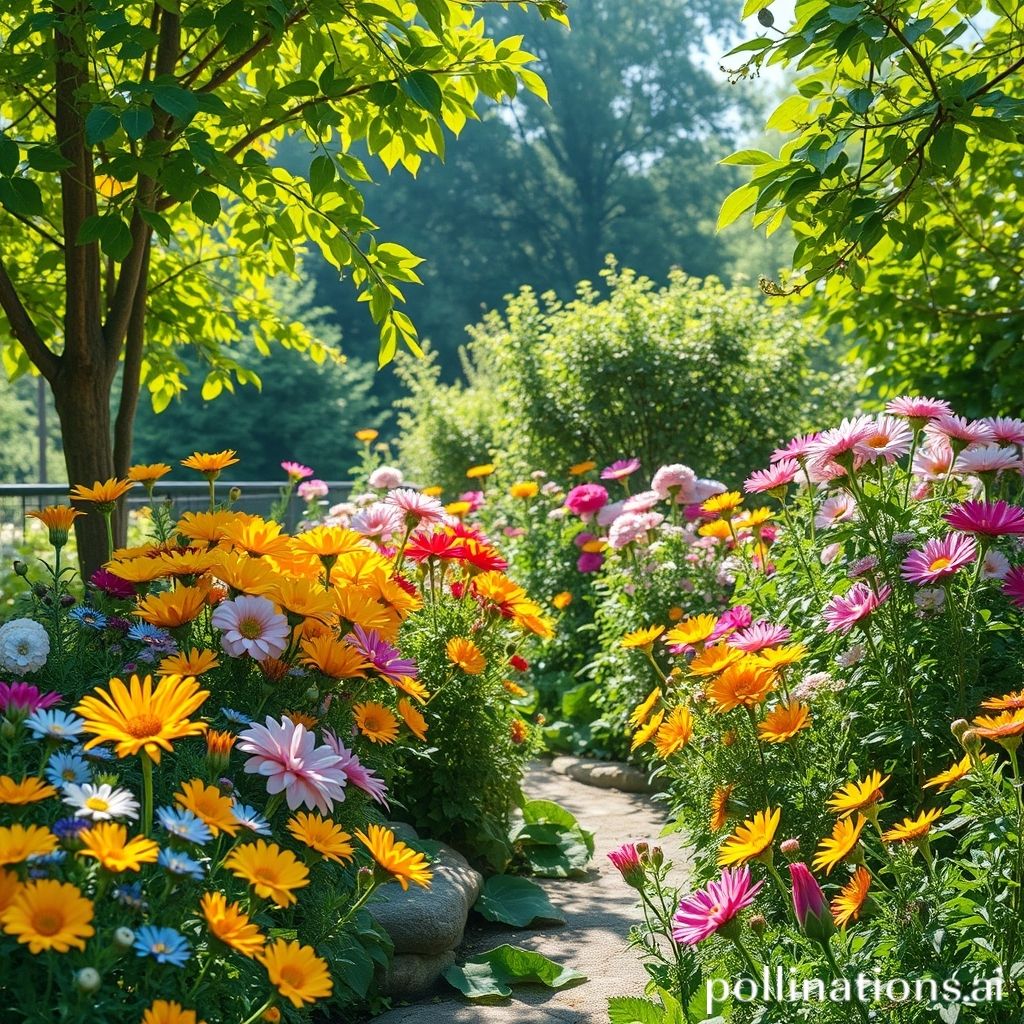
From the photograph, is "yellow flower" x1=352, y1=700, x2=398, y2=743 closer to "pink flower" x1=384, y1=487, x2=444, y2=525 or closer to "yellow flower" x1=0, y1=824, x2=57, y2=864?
"yellow flower" x1=0, y1=824, x2=57, y2=864

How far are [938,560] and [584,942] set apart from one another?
Answer: 1.55 meters

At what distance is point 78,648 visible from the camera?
2.35 meters

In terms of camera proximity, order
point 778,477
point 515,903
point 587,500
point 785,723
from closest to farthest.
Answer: point 785,723 → point 778,477 → point 515,903 → point 587,500

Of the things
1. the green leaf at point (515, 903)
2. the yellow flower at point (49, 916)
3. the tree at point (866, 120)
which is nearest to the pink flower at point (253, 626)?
the yellow flower at point (49, 916)

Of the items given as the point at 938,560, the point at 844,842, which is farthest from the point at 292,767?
the point at 938,560

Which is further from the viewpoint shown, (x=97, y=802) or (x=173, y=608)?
(x=173, y=608)

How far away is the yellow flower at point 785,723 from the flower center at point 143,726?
4.55 ft

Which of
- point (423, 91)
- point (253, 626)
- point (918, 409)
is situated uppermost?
point (423, 91)

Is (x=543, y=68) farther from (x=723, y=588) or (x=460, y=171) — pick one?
(x=723, y=588)

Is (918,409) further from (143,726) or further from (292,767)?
(143,726)

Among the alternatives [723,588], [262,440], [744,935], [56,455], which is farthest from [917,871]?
[56,455]

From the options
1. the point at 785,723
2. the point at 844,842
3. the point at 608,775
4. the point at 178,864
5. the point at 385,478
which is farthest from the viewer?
the point at 385,478

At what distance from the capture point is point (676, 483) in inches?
198

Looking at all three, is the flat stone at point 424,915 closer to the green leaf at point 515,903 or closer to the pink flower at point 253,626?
the green leaf at point 515,903
